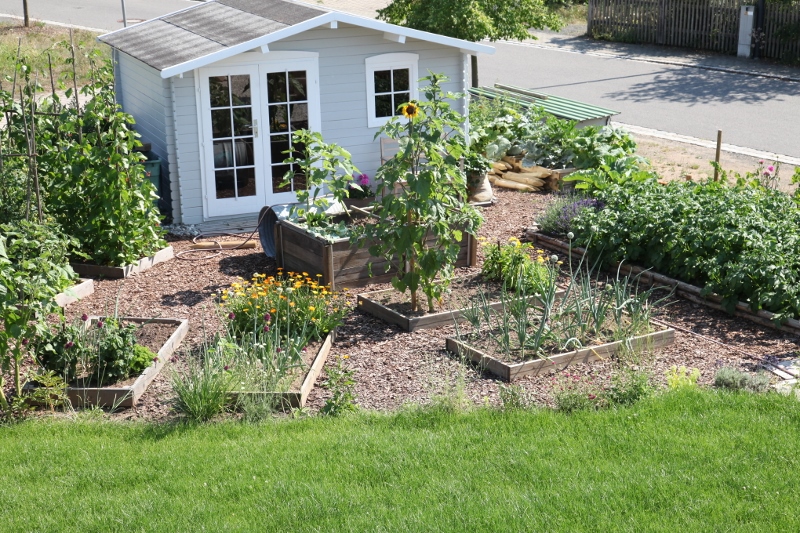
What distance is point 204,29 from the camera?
1270cm

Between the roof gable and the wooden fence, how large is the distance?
544 inches

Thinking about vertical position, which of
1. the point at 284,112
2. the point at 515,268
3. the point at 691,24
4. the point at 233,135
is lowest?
the point at 515,268

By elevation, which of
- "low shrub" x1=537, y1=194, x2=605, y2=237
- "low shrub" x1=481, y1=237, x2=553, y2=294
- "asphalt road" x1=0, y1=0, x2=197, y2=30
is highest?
"asphalt road" x1=0, y1=0, x2=197, y2=30

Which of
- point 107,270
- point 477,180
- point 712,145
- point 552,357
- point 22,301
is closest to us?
point 22,301

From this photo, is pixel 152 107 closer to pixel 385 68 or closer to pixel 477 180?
pixel 385 68

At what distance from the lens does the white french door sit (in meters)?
11.6

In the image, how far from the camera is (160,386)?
713cm

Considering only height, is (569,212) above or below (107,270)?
above

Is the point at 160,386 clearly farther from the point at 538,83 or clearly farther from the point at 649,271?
the point at 538,83

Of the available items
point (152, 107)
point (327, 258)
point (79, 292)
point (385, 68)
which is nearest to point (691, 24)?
point (385, 68)

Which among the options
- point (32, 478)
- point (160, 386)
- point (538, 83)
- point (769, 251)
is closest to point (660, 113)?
point (538, 83)

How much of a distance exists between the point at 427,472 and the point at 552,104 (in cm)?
1065

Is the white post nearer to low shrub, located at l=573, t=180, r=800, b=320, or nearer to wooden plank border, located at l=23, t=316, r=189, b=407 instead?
low shrub, located at l=573, t=180, r=800, b=320

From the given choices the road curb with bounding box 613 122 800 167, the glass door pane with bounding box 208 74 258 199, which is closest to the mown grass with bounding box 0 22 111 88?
the glass door pane with bounding box 208 74 258 199
